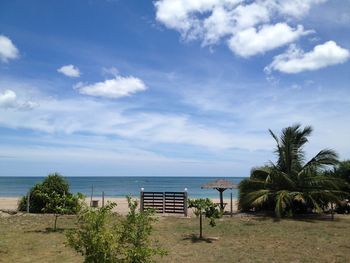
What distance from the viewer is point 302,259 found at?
1121 centimetres

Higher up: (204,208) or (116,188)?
(116,188)

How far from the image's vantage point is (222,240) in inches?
546

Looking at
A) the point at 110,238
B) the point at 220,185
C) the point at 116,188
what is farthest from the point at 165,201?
the point at 116,188

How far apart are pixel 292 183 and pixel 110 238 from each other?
15.8 m

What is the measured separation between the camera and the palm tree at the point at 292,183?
2025 cm

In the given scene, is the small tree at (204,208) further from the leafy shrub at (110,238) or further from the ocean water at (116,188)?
the ocean water at (116,188)

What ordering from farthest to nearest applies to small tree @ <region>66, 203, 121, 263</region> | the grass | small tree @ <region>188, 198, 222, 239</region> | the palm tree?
1. the palm tree
2. small tree @ <region>188, 198, 222, 239</region>
3. the grass
4. small tree @ <region>66, 203, 121, 263</region>

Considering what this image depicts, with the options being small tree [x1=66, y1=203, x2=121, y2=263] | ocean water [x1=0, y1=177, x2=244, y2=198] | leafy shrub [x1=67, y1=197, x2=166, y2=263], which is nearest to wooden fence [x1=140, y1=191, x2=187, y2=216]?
leafy shrub [x1=67, y1=197, x2=166, y2=263]

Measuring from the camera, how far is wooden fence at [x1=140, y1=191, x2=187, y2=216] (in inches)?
843

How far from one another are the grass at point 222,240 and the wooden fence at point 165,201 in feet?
7.59

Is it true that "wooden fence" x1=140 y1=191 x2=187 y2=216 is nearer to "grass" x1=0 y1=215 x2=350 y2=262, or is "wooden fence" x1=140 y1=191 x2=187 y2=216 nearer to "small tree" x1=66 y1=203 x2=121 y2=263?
"grass" x1=0 y1=215 x2=350 y2=262

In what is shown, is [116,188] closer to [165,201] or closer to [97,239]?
[165,201]

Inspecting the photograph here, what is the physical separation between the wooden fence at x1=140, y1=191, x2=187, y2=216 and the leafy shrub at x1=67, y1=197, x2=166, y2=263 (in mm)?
14019

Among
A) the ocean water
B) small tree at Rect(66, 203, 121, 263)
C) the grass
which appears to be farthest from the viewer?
the ocean water
